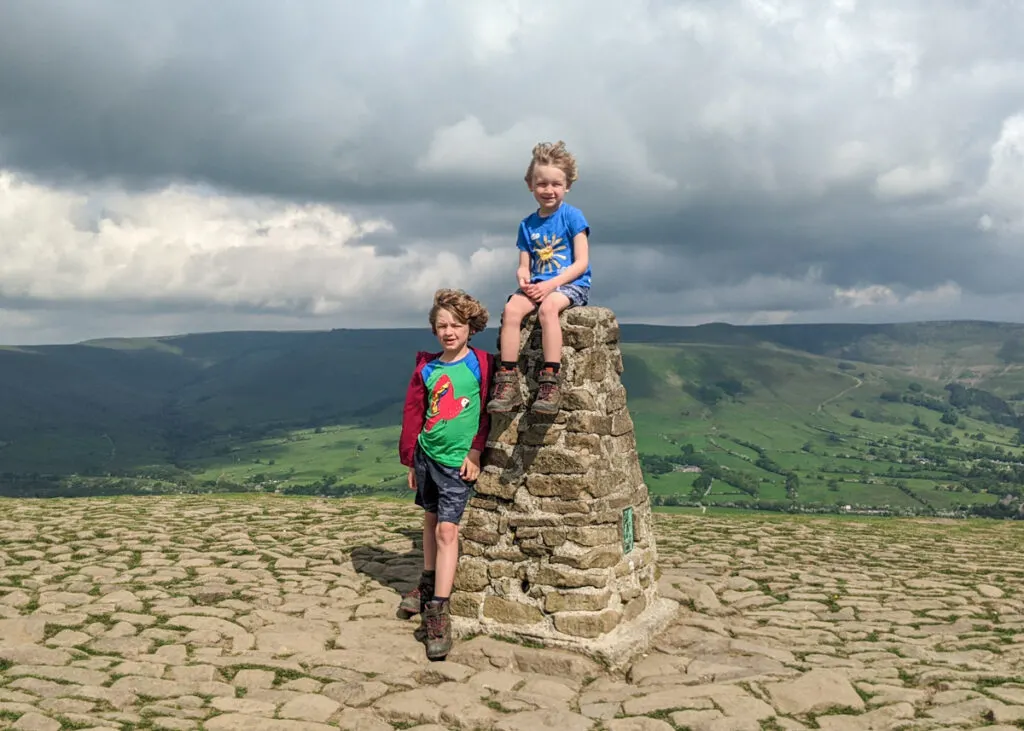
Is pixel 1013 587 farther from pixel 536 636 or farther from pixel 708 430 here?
pixel 708 430

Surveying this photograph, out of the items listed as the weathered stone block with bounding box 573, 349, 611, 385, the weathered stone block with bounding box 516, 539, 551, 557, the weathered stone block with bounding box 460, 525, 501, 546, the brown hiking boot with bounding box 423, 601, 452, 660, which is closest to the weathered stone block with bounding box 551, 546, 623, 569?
the weathered stone block with bounding box 516, 539, 551, 557

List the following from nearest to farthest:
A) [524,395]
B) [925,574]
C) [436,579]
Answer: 1. [436,579]
2. [524,395]
3. [925,574]

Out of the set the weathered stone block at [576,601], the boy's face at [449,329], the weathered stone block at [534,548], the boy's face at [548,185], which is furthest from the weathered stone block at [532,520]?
the boy's face at [548,185]

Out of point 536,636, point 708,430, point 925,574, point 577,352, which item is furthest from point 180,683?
point 708,430

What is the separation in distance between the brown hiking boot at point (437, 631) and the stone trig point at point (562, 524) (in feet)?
1.63

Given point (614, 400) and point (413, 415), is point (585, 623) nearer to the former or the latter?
point (614, 400)

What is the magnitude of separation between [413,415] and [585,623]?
8.92 ft

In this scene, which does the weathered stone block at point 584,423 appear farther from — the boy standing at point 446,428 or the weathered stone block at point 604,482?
the boy standing at point 446,428

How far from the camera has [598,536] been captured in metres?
7.52

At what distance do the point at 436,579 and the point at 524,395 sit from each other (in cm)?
214

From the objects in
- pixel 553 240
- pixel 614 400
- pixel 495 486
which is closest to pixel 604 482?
pixel 614 400

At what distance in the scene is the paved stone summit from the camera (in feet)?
19.3

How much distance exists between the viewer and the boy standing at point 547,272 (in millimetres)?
7215

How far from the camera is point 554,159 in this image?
24.5 feet
